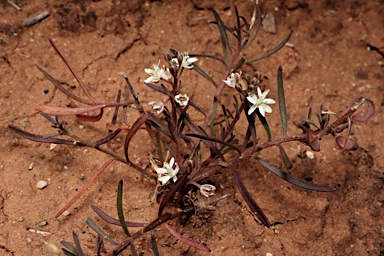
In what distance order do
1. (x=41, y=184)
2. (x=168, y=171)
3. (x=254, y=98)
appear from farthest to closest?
(x=41, y=184)
(x=168, y=171)
(x=254, y=98)

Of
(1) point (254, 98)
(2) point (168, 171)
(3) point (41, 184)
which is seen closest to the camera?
(1) point (254, 98)

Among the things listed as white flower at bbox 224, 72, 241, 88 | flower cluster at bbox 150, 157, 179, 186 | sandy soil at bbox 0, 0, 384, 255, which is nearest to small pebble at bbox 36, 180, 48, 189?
sandy soil at bbox 0, 0, 384, 255

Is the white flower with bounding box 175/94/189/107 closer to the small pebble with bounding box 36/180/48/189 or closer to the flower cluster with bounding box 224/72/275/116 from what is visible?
the flower cluster with bounding box 224/72/275/116

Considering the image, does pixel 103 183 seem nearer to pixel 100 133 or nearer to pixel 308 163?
pixel 100 133

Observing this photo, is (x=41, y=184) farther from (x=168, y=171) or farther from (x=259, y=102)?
(x=259, y=102)

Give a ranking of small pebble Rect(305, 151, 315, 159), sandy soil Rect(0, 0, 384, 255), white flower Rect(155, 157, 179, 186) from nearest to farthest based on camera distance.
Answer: white flower Rect(155, 157, 179, 186), sandy soil Rect(0, 0, 384, 255), small pebble Rect(305, 151, 315, 159)

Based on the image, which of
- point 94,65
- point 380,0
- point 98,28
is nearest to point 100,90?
point 94,65

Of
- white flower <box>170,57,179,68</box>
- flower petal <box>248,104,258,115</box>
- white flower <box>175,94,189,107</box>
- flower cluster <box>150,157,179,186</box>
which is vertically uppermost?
white flower <box>170,57,179,68</box>

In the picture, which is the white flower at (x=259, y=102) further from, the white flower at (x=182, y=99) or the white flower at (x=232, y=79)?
the white flower at (x=182, y=99)

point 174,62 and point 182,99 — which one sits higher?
point 174,62

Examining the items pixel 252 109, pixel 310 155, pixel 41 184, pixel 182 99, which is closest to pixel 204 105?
pixel 310 155
